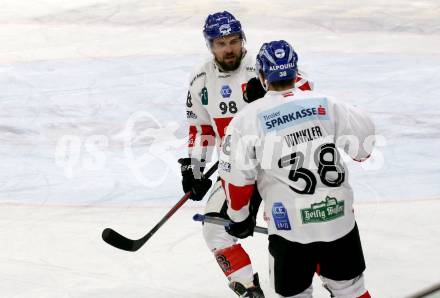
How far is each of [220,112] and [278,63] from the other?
1120 mm

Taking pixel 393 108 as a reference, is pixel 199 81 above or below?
above

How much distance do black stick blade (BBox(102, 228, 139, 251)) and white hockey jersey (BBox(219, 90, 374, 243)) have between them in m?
1.32

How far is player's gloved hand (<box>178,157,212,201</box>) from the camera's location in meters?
4.62

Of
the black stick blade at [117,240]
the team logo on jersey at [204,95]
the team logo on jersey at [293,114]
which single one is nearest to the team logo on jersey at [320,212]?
the team logo on jersey at [293,114]

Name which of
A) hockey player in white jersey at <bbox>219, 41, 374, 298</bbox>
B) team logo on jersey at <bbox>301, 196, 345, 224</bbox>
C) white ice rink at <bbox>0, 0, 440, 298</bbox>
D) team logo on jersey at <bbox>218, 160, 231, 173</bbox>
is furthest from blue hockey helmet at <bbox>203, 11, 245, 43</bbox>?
white ice rink at <bbox>0, 0, 440, 298</bbox>

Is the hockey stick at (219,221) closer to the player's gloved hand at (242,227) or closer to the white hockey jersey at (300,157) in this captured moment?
the player's gloved hand at (242,227)

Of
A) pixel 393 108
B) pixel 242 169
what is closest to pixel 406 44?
pixel 393 108

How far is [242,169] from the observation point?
3.49 metres

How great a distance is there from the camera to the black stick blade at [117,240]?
4.63m

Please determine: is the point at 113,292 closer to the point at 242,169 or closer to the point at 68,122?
the point at 242,169

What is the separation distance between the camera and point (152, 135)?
7.73m

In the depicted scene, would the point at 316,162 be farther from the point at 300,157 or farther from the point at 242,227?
the point at 242,227

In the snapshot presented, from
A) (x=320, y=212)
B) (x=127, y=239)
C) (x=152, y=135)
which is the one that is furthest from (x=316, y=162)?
(x=152, y=135)

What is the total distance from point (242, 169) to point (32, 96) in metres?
6.03
